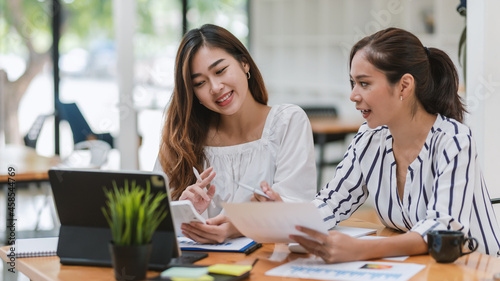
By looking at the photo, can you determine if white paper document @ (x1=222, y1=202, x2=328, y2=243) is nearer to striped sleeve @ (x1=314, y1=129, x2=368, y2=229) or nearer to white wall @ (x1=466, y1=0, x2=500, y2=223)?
striped sleeve @ (x1=314, y1=129, x2=368, y2=229)

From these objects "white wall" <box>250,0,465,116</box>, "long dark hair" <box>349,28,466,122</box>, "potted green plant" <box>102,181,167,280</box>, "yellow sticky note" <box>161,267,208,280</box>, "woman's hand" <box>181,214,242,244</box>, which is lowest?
"yellow sticky note" <box>161,267,208,280</box>

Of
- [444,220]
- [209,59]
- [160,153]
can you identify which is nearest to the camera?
[444,220]

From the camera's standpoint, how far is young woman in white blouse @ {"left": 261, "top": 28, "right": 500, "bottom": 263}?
6.04 feet

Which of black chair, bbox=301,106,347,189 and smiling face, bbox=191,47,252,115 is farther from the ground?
smiling face, bbox=191,47,252,115

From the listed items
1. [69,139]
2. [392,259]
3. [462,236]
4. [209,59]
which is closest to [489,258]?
[462,236]

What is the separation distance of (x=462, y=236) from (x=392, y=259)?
0.18 meters

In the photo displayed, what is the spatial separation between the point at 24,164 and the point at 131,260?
2766 millimetres

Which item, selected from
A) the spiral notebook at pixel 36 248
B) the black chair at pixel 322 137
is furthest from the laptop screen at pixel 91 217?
the black chair at pixel 322 137

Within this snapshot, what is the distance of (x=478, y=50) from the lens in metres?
2.79

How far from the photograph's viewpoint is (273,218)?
1.64 metres

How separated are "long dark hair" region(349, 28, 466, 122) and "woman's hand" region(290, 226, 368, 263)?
533 millimetres

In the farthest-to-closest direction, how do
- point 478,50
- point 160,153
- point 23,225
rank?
point 23,225 → point 478,50 → point 160,153

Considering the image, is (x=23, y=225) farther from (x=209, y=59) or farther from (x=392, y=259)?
(x=392, y=259)

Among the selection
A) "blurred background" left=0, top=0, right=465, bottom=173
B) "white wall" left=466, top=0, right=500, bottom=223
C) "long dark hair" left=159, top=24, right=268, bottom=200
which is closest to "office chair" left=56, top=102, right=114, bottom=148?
"blurred background" left=0, top=0, right=465, bottom=173
